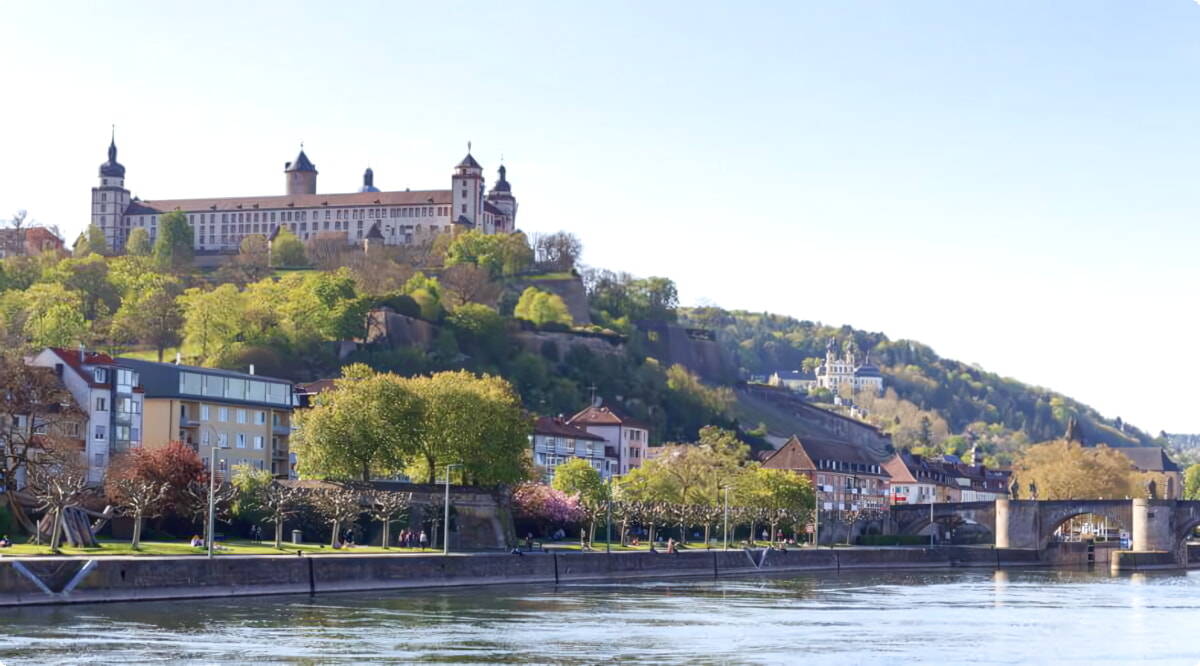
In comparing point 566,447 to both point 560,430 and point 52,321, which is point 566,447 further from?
point 52,321

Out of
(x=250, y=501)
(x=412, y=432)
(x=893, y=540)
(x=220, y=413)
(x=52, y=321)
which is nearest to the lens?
(x=250, y=501)

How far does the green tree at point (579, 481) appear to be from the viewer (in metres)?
116

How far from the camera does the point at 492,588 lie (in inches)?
3191

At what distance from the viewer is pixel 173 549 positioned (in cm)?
7662

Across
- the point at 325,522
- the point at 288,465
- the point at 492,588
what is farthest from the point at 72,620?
the point at 288,465

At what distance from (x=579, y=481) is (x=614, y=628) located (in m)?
53.3

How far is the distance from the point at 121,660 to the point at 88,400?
55007mm

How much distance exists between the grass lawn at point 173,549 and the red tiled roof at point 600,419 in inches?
2761

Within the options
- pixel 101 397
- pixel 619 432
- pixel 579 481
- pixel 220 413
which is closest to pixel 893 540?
pixel 619 432

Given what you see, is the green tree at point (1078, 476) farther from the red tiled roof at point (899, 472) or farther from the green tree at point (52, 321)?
the green tree at point (52, 321)

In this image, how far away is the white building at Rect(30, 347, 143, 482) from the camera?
103m

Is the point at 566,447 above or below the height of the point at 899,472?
above

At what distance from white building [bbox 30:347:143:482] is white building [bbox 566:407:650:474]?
192 feet

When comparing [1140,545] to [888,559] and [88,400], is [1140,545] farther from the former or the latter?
[88,400]
